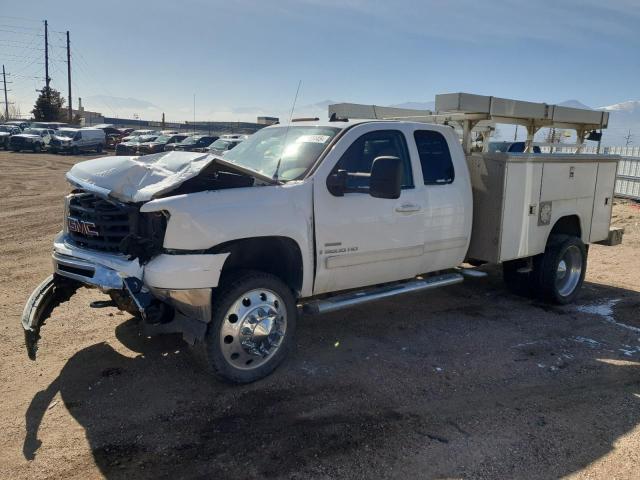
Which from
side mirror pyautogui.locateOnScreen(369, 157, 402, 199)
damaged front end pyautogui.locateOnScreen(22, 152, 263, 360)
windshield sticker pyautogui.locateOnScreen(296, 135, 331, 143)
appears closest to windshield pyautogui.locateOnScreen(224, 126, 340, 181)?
windshield sticker pyautogui.locateOnScreen(296, 135, 331, 143)

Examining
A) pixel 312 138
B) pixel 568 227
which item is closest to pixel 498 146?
pixel 568 227

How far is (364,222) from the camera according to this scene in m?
4.74

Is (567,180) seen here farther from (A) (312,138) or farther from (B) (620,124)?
(B) (620,124)

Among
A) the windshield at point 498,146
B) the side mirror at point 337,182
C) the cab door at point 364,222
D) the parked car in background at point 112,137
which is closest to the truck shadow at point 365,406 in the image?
the cab door at point 364,222

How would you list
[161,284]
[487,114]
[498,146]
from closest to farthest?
[161,284], [487,114], [498,146]

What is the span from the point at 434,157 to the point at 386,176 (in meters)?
1.44

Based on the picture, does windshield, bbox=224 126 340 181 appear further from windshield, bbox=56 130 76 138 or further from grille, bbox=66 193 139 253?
windshield, bbox=56 130 76 138

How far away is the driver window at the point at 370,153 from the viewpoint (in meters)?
4.73

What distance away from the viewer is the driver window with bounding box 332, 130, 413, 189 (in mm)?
4730

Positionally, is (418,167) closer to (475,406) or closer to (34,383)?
(475,406)

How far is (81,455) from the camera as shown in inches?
132

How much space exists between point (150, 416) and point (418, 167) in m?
3.19

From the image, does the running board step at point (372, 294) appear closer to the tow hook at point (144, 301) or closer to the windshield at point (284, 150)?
the windshield at point (284, 150)

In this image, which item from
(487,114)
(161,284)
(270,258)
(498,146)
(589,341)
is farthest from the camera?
(498,146)
